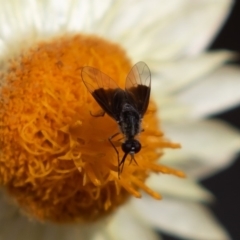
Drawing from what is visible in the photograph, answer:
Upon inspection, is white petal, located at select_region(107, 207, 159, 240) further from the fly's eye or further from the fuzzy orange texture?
the fly's eye

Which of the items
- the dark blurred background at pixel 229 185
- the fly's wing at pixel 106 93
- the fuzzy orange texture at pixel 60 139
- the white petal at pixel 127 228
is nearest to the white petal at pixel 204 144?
the white petal at pixel 127 228

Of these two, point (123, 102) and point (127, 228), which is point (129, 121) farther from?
point (127, 228)

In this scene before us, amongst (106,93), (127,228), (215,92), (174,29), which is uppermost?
(174,29)

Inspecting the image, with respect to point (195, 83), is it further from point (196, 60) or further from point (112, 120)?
point (112, 120)

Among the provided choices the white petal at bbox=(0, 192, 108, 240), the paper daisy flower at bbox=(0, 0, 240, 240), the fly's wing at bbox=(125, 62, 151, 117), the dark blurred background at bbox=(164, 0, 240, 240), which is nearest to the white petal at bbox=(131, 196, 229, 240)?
the paper daisy flower at bbox=(0, 0, 240, 240)

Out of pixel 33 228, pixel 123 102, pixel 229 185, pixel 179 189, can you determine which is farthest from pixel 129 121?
pixel 229 185

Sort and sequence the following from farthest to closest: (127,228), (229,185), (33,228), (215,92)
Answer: (229,185) → (215,92) → (127,228) → (33,228)

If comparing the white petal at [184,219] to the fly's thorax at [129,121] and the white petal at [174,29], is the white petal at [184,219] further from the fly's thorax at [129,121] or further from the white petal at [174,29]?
the fly's thorax at [129,121]
